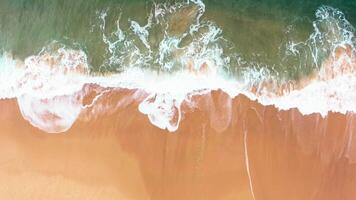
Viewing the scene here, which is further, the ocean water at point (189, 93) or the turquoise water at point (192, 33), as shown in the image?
the turquoise water at point (192, 33)

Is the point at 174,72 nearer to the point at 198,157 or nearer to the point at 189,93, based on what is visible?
the point at 189,93

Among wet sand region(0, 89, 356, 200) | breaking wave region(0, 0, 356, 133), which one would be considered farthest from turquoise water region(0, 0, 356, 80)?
wet sand region(0, 89, 356, 200)

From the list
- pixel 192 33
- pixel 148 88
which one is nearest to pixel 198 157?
pixel 148 88

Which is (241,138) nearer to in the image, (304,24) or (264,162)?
(264,162)

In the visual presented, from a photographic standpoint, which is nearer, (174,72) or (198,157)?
(198,157)

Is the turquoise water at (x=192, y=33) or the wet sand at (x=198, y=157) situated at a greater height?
the turquoise water at (x=192, y=33)

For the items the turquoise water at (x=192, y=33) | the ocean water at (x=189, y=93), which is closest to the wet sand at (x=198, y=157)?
the ocean water at (x=189, y=93)

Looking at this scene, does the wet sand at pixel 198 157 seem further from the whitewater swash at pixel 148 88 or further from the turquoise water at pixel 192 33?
the turquoise water at pixel 192 33
